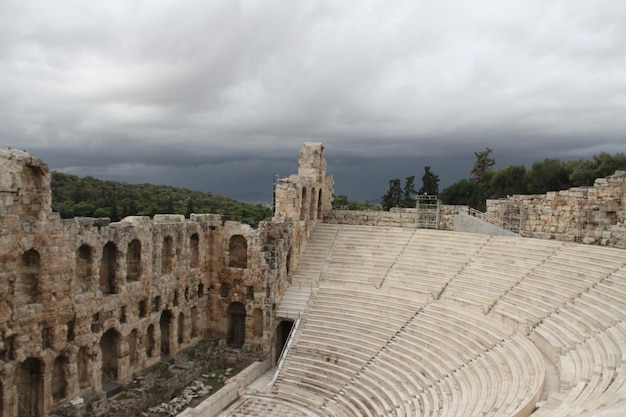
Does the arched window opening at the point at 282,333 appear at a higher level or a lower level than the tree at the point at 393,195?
lower

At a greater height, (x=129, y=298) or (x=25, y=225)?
(x=25, y=225)

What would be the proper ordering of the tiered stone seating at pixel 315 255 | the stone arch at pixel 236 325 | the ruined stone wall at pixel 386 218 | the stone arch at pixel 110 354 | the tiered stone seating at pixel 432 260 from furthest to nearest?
the ruined stone wall at pixel 386 218, the tiered stone seating at pixel 315 255, the stone arch at pixel 236 325, the tiered stone seating at pixel 432 260, the stone arch at pixel 110 354

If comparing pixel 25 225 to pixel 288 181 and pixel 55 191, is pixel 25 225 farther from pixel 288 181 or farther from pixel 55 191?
pixel 55 191

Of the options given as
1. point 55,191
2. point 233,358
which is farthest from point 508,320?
point 55,191

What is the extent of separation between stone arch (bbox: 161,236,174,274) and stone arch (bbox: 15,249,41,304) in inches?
256

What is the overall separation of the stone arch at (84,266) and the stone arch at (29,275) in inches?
70.5

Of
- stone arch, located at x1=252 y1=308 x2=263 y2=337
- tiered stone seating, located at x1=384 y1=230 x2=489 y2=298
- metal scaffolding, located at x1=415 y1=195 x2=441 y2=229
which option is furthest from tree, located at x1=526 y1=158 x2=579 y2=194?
stone arch, located at x1=252 y1=308 x2=263 y2=337

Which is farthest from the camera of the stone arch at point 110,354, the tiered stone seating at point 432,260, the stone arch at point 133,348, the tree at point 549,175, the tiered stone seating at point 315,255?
the tree at point 549,175

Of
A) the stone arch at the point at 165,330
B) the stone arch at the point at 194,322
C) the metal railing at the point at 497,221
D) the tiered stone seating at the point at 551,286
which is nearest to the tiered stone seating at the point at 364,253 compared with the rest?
the metal railing at the point at 497,221

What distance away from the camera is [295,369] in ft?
69.9

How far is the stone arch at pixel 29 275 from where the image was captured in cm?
1680

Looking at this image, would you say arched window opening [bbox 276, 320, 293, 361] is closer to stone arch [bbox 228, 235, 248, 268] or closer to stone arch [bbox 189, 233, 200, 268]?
stone arch [bbox 228, 235, 248, 268]

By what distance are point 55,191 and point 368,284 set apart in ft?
139

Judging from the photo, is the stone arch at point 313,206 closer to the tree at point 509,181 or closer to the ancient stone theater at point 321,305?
the ancient stone theater at point 321,305
